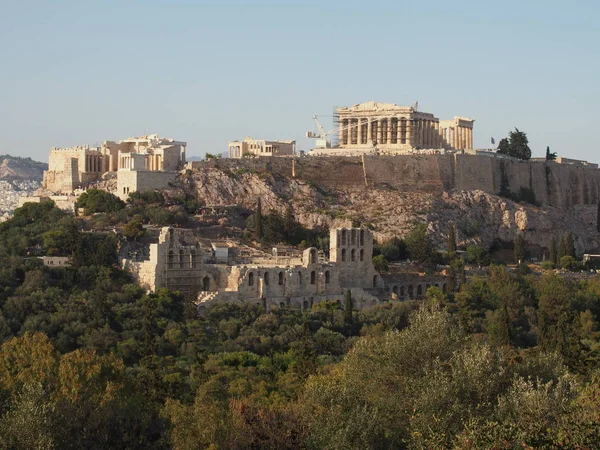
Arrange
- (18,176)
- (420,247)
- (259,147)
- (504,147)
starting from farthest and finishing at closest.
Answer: (18,176), (504,147), (259,147), (420,247)

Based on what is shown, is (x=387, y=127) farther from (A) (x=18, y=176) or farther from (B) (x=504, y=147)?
(A) (x=18, y=176)

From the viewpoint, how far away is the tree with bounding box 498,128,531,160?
3450 inches

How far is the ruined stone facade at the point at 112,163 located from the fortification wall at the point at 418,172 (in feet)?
6.02

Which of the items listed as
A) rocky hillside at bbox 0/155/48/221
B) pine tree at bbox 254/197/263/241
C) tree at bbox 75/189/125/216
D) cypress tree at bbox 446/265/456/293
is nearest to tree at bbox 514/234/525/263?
cypress tree at bbox 446/265/456/293

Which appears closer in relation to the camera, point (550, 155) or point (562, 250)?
point (562, 250)

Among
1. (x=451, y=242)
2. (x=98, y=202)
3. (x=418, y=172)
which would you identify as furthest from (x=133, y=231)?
(x=418, y=172)

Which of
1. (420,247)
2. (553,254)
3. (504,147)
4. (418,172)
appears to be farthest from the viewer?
(504,147)

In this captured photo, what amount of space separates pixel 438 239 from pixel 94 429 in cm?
4329

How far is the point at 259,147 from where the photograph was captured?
81.1 metres

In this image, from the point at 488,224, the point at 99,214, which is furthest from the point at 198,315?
the point at 488,224

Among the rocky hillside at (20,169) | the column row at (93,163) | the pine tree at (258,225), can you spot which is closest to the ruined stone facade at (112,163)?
the column row at (93,163)

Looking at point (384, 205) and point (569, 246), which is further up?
point (384, 205)

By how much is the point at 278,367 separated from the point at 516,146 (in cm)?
4478

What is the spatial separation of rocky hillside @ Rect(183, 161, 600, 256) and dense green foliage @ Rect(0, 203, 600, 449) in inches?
356
